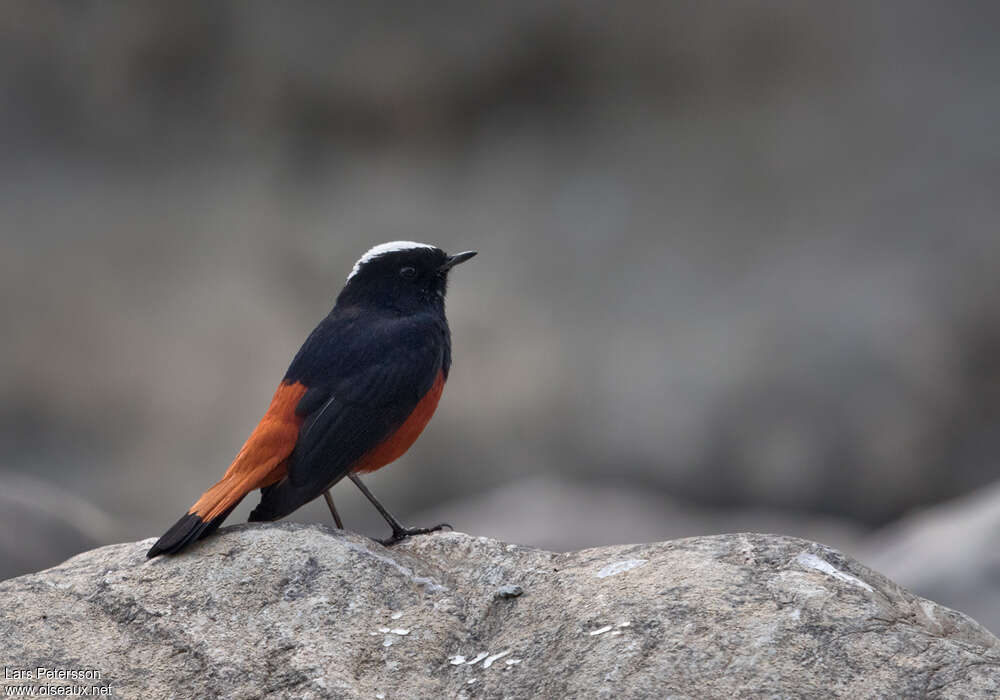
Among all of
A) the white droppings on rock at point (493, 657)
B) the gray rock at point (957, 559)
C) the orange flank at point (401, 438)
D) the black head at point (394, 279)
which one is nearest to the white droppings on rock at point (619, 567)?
the white droppings on rock at point (493, 657)

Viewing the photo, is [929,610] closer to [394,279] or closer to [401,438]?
[401,438]

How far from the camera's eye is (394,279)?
4.35 metres

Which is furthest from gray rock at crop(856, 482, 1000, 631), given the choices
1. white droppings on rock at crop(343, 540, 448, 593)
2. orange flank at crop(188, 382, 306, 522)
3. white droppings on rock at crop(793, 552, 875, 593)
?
orange flank at crop(188, 382, 306, 522)

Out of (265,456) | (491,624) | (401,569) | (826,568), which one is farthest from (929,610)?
(265,456)

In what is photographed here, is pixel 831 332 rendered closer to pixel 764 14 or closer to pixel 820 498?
pixel 820 498

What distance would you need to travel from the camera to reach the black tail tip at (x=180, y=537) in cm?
335

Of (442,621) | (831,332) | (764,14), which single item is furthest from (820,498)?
(442,621)

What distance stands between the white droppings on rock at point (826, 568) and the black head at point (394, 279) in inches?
68.1

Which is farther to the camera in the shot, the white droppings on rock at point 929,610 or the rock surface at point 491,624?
the white droppings on rock at point 929,610

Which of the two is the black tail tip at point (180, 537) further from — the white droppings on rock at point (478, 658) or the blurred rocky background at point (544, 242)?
the blurred rocky background at point (544, 242)

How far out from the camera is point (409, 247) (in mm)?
4344

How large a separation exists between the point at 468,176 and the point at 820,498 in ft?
13.2

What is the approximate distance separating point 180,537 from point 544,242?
6.62 meters

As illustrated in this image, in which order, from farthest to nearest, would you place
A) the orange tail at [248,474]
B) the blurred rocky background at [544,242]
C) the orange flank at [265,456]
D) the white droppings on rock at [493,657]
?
the blurred rocky background at [544,242]
the orange flank at [265,456]
the orange tail at [248,474]
the white droppings on rock at [493,657]
